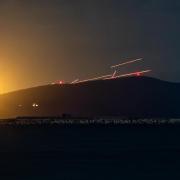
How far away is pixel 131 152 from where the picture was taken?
256ft

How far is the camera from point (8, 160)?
6644cm

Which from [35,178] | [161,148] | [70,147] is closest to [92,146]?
[70,147]

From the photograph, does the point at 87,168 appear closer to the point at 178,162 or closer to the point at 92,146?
the point at 178,162

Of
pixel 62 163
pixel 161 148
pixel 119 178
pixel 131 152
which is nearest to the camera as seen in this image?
pixel 119 178

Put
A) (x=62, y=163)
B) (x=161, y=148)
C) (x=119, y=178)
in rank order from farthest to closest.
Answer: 1. (x=161, y=148)
2. (x=62, y=163)
3. (x=119, y=178)

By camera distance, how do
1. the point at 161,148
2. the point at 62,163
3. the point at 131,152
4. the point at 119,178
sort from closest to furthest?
the point at 119,178 < the point at 62,163 < the point at 131,152 < the point at 161,148

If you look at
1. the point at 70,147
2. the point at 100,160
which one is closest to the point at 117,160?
the point at 100,160

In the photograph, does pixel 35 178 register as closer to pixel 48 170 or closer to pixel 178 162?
pixel 48 170

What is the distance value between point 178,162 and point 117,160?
536 cm

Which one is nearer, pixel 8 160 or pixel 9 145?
pixel 8 160

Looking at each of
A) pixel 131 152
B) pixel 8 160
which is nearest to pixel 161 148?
pixel 131 152

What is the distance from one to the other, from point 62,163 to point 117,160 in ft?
16.8

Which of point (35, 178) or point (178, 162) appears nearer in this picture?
point (35, 178)

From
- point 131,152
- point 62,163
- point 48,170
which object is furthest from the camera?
point 131,152
